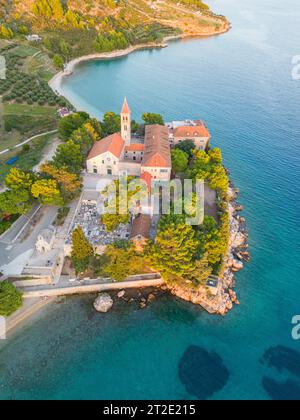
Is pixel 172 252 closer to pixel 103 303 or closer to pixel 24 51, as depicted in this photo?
pixel 103 303

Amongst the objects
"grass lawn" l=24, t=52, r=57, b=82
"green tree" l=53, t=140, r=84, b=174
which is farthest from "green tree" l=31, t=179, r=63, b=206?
"grass lawn" l=24, t=52, r=57, b=82

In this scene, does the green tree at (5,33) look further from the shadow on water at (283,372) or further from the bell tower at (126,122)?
the shadow on water at (283,372)

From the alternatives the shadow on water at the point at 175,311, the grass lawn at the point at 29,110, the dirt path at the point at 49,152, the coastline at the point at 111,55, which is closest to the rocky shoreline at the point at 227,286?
the shadow on water at the point at 175,311

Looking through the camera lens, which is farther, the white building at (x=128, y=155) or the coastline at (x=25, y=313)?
the white building at (x=128, y=155)

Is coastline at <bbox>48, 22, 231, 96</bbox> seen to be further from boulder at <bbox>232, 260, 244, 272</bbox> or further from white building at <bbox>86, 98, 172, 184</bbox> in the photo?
boulder at <bbox>232, 260, 244, 272</bbox>

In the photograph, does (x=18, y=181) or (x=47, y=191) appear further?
(x=18, y=181)

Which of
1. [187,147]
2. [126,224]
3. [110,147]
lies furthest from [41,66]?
[126,224]

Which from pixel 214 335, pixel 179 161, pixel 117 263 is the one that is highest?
pixel 179 161
